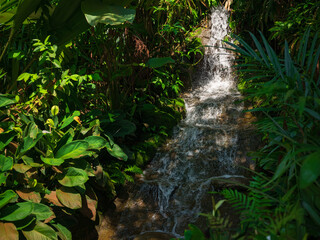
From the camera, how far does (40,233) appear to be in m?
2.30

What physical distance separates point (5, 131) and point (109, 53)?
226 cm

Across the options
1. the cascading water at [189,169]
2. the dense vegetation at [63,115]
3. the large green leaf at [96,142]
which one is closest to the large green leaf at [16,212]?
the dense vegetation at [63,115]

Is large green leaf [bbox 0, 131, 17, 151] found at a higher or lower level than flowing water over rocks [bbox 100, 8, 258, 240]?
higher

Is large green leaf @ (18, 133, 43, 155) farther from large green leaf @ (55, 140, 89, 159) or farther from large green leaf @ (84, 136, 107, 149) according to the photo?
large green leaf @ (84, 136, 107, 149)

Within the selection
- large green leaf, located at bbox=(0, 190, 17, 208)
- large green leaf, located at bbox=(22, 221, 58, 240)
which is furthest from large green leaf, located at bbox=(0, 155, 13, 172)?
large green leaf, located at bbox=(22, 221, 58, 240)

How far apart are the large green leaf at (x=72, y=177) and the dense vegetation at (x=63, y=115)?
10 millimetres

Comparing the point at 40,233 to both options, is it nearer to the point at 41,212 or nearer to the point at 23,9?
the point at 41,212

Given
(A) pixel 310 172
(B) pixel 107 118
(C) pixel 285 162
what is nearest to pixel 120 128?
(B) pixel 107 118

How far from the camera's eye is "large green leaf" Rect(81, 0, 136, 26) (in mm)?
2693

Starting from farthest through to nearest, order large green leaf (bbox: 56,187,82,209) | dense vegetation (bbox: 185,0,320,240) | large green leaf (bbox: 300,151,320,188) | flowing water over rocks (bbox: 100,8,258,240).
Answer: flowing water over rocks (bbox: 100,8,258,240)
large green leaf (bbox: 56,187,82,209)
dense vegetation (bbox: 185,0,320,240)
large green leaf (bbox: 300,151,320,188)

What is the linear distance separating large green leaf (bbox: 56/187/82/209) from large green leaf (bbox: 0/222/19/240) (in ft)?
1.63

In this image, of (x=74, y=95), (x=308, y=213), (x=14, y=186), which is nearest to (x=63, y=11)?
(x=74, y=95)

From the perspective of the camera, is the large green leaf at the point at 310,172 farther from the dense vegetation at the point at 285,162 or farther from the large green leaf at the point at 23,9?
the large green leaf at the point at 23,9

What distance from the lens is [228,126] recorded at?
5.65 m
